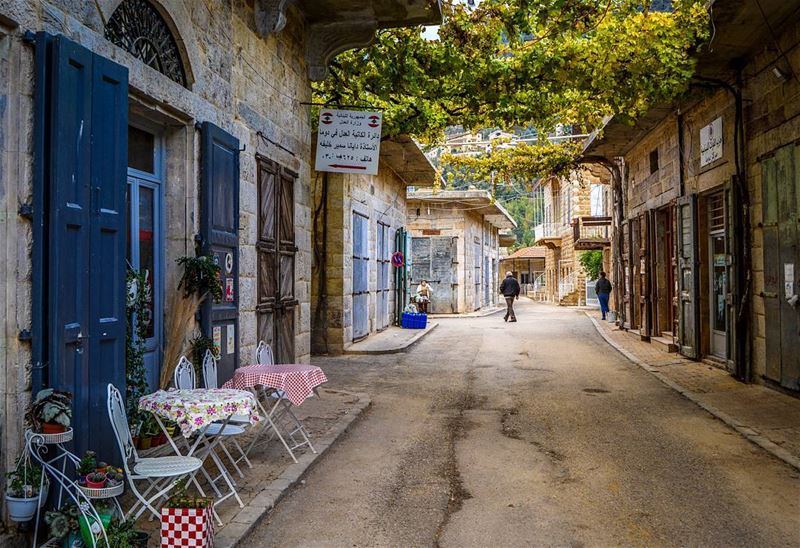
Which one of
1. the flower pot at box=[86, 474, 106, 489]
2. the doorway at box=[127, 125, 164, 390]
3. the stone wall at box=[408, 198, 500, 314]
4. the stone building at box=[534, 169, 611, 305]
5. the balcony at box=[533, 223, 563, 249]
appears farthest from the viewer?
the balcony at box=[533, 223, 563, 249]

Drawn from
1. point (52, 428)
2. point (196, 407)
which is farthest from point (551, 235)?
point (52, 428)

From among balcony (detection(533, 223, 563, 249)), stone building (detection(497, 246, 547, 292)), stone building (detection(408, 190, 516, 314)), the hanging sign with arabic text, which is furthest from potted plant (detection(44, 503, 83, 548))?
stone building (detection(497, 246, 547, 292))

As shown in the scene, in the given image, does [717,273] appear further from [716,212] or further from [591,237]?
[591,237]

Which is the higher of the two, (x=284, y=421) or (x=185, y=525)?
(x=185, y=525)

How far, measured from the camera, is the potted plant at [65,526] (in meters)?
3.20

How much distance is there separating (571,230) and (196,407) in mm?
28879

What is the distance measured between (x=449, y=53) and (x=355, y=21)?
142 centimetres

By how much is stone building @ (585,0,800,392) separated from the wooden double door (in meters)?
5.31

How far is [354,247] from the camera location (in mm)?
14055

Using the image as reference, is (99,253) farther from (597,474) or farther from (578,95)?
(578,95)

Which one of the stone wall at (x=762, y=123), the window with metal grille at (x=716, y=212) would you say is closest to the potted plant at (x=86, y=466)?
the stone wall at (x=762, y=123)

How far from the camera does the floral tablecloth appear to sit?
4.05m

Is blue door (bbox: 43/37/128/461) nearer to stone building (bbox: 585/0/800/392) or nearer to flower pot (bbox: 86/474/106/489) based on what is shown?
flower pot (bbox: 86/474/106/489)

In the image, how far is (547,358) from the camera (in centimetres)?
1248
